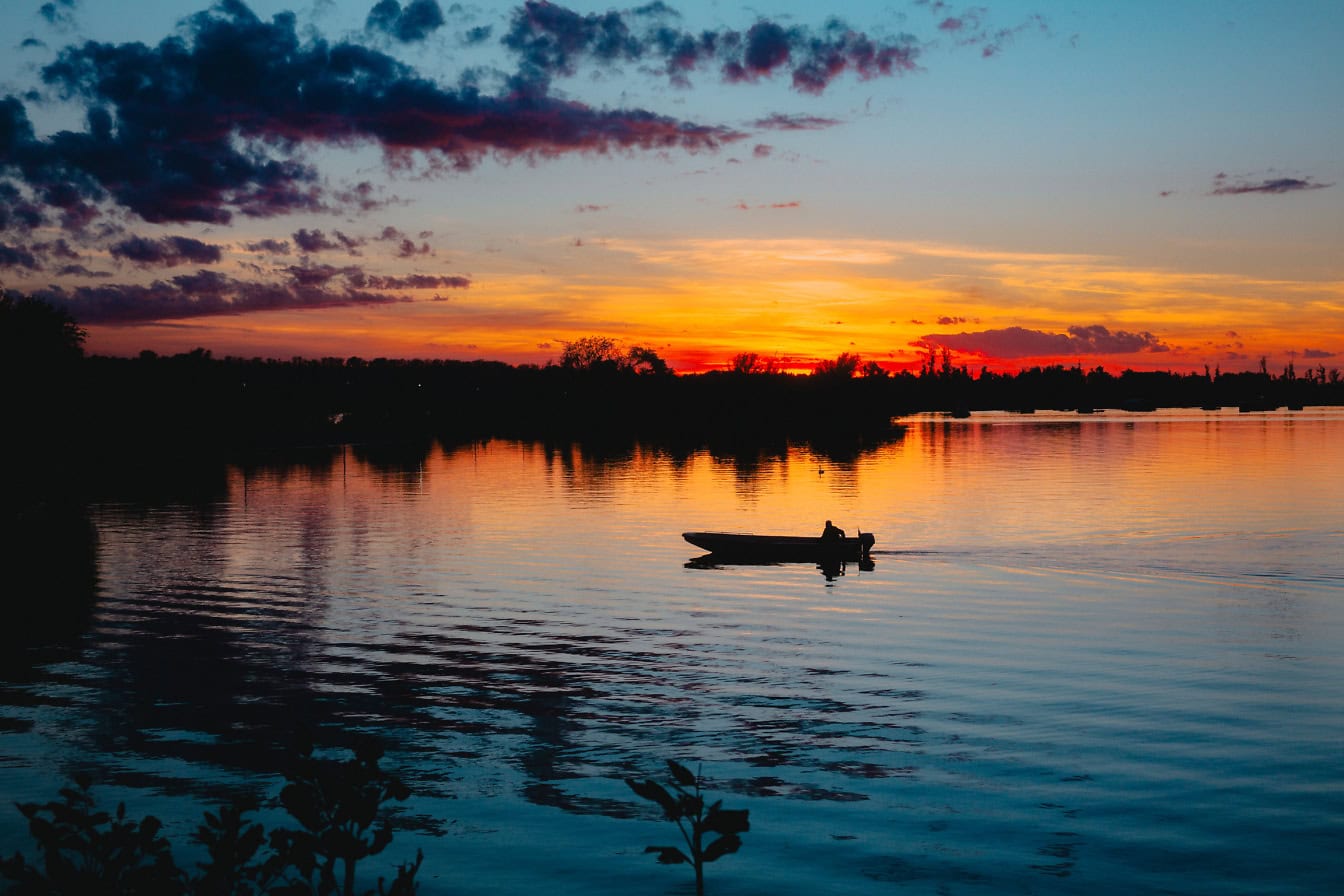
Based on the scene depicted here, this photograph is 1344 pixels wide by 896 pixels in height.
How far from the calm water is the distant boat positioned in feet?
10.9

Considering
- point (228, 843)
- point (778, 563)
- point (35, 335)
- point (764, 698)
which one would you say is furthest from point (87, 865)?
point (35, 335)

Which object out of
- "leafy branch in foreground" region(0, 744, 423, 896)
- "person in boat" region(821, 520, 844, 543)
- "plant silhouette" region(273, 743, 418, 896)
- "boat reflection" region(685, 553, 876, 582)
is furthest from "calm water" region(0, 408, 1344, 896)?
"plant silhouette" region(273, 743, 418, 896)

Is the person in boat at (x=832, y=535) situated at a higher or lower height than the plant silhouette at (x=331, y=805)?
lower

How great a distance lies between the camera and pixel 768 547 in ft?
237

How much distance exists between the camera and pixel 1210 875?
19.4 m

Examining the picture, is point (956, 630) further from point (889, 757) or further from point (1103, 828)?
point (1103, 828)

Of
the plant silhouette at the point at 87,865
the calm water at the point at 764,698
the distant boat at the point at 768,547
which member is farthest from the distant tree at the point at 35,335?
the plant silhouette at the point at 87,865

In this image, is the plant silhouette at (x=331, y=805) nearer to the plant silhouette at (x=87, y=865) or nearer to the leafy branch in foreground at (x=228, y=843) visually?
the leafy branch in foreground at (x=228, y=843)

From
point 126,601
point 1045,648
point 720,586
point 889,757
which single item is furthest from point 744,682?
point 126,601

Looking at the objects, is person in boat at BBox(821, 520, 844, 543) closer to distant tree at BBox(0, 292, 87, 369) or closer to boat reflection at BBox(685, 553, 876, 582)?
boat reflection at BBox(685, 553, 876, 582)

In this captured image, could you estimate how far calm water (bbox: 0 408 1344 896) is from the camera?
21047 millimetres

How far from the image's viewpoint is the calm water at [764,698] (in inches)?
829

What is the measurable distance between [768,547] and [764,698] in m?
38.7

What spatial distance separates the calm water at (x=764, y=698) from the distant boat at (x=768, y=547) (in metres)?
3.31
